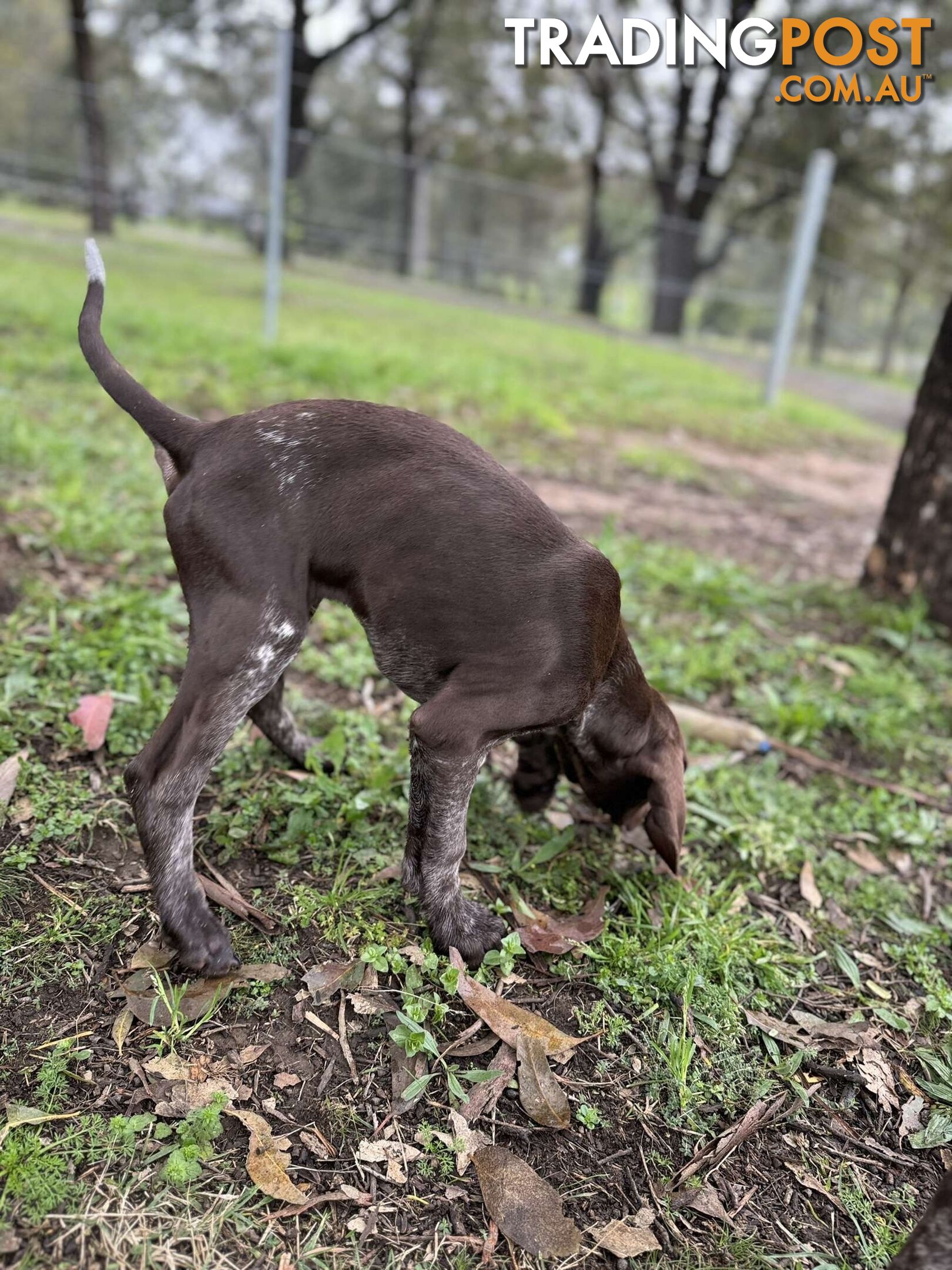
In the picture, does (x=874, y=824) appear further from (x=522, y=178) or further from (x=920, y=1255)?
(x=522, y=178)

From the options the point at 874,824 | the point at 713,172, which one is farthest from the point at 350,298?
the point at 713,172

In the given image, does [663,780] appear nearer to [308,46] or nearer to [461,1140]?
[461,1140]

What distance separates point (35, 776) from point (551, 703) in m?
1.69

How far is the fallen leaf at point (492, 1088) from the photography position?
238 centimetres

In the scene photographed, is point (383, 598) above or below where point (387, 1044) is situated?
above

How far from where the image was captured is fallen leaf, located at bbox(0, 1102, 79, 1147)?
7.02ft

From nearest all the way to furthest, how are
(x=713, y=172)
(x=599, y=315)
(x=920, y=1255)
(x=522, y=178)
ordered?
(x=920, y=1255) → (x=599, y=315) → (x=713, y=172) → (x=522, y=178)

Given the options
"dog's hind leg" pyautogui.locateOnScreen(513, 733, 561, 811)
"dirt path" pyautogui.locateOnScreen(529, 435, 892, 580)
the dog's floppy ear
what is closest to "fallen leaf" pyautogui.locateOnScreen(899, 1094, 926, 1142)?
the dog's floppy ear

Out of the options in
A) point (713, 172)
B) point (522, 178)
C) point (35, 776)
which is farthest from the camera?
point (522, 178)

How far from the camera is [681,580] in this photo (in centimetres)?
560

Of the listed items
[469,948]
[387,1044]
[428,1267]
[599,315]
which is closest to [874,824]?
[469,948]

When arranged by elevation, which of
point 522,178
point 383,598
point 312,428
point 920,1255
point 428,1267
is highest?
point 522,178

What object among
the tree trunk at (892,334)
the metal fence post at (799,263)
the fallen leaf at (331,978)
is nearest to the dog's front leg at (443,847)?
the fallen leaf at (331,978)

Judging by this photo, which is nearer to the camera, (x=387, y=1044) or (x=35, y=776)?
(x=387, y=1044)
